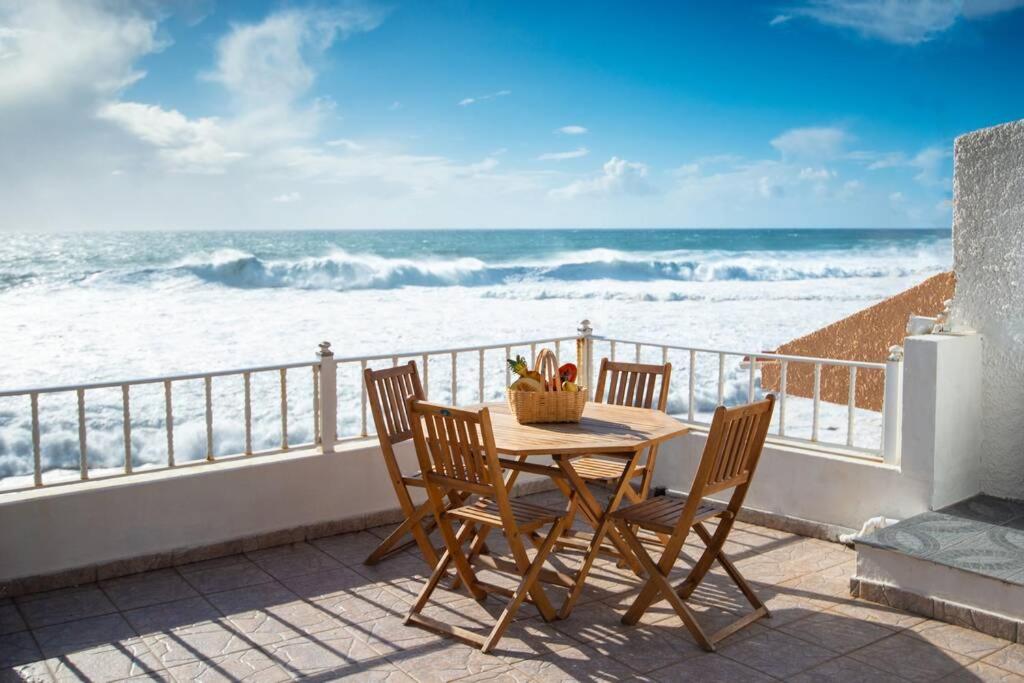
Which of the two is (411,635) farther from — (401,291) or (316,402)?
(401,291)

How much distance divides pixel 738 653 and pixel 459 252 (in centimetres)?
2352

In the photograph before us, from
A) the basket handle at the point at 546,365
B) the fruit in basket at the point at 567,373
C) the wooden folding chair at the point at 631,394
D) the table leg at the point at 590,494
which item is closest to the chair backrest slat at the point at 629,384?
the wooden folding chair at the point at 631,394

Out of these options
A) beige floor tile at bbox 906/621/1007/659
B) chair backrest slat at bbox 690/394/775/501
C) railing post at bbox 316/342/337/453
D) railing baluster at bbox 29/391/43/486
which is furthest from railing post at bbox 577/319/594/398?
railing baluster at bbox 29/391/43/486

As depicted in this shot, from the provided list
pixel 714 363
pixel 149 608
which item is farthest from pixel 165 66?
pixel 149 608

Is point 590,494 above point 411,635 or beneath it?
above

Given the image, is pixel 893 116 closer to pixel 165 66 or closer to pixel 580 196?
pixel 580 196

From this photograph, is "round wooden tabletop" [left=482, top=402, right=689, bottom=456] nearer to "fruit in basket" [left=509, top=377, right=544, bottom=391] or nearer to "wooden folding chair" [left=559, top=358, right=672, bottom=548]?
"fruit in basket" [left=509, top=377, right=544, bottom=391]

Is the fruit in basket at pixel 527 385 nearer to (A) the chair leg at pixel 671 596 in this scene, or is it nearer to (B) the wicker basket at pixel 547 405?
(B) the wicker basket at pixel 547 405

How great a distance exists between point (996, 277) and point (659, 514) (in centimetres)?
253

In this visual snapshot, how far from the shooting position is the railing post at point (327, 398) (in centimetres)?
499

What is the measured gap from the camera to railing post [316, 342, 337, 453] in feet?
16.4

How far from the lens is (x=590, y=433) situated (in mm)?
3932

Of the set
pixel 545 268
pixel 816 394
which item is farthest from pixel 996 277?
pixel 545 268

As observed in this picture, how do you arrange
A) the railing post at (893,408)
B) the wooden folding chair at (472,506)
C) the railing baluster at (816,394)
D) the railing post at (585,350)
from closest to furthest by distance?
1. the wooden folding chair at (472,506)
2. the railing post at (893,408)
3. the railing baluster at (816,394)
4. the railing post at (585,350)
